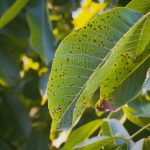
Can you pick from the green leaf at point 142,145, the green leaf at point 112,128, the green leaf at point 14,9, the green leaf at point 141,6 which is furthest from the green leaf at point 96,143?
the green leaf at point 14,9

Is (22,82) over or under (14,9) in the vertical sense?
under

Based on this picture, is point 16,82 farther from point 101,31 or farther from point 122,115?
point 101,31

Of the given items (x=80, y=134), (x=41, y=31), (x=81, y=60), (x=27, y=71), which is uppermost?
(x=81, y=60)

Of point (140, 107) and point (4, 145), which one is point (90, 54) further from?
point (4, 145)

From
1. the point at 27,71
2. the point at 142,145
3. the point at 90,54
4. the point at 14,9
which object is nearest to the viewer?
the point at 90,54

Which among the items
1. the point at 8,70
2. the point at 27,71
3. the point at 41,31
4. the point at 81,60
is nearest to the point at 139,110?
the point at 81,60

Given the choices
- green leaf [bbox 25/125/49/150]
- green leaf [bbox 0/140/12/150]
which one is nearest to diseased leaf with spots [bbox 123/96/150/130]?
green leaf [bbox 25/125/49/150]

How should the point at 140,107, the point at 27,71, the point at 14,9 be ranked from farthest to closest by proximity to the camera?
the point at 27,71, the point at 14,9, the point at 140,107
